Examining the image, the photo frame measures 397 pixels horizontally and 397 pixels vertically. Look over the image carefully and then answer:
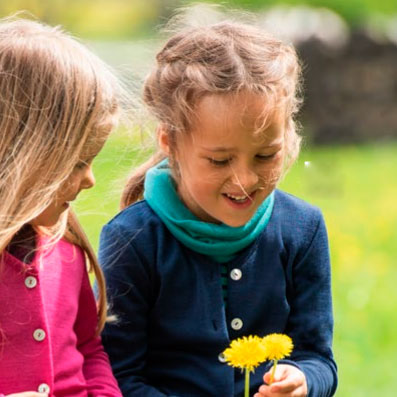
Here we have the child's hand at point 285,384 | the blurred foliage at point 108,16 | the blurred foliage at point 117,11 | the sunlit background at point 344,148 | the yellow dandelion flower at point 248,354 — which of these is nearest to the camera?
the yellow dandelion flower at point 248,354

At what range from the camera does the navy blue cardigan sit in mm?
3590

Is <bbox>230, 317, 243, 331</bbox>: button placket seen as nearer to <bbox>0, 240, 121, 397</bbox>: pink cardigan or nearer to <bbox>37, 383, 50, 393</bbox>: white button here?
<bbox>0, 240, 121, 397</bbox>: pink cardigan

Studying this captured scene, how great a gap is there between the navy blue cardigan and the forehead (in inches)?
13.6

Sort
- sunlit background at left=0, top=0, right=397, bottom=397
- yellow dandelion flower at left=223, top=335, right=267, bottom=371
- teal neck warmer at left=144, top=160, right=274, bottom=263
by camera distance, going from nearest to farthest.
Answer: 1. yellow dandelion flower at left=223, top=335, right=267, bottom=371
2. teal neck warmer at left=144, top=160, right=274, bottom=263
3. sunlit background at left=0, top=0, right=397, bottom=397

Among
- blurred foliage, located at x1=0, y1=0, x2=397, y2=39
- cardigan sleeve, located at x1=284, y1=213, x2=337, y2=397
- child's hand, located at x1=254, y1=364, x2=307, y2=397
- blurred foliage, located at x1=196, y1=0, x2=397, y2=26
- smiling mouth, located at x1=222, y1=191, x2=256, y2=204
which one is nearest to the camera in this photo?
child's hand, located at x1=254, y1=364, x2=307, y2=397

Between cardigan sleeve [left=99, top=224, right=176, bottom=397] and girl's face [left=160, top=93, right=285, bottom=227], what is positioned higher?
girl's face [left=160, top=93, right=285, bottom=227]

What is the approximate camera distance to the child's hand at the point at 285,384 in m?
3.38

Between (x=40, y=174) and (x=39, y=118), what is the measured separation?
0.14m

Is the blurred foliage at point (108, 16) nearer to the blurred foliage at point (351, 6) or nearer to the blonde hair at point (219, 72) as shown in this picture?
the blurred foliage at point (351, 6)

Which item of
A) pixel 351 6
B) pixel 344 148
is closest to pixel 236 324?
pixel 344 148

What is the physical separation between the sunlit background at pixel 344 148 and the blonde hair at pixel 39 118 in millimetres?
264

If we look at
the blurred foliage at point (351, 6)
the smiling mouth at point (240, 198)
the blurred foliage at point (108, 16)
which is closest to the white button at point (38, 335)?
the smiling mouth at point (240, 198)

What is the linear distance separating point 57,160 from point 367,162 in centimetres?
904

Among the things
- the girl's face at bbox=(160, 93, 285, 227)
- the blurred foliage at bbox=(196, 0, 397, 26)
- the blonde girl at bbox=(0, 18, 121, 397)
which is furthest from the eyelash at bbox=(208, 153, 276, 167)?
the blurred foliage at bbox=(196, 0, 397, 26)
